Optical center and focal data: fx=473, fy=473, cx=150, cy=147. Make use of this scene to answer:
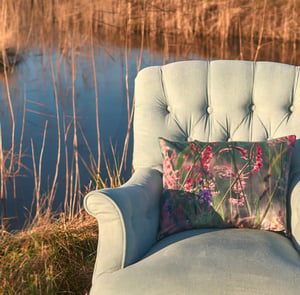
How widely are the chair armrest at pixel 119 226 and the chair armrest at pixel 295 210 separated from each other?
44 centimetres

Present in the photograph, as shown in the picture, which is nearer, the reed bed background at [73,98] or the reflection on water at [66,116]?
the reed bed background at [73,98]

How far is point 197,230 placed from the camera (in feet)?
5.00

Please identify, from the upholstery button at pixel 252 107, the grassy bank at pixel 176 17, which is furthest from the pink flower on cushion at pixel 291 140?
the grassy bank at pixel 176 17

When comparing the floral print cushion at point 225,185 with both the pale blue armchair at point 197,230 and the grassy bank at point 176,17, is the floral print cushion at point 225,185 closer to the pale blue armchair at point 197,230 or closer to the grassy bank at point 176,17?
the pale blue armchair at point 197,230

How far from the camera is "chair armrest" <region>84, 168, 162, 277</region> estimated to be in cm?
134

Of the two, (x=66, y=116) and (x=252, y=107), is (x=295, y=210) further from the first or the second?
(x=66, y=116)

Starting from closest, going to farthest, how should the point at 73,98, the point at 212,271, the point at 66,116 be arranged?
the point at 212,271, the point at 73,98, the point at 66,116

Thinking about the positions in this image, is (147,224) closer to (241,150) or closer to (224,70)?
(241,150)

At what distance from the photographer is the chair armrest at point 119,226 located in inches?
52.6

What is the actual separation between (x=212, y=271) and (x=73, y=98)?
4.02 ft

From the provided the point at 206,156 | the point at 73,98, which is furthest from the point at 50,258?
the point at 206,156

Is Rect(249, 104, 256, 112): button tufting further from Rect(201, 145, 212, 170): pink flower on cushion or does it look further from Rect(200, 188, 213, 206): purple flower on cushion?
Rect(200, 188, 213, 206): purple flower on cushion

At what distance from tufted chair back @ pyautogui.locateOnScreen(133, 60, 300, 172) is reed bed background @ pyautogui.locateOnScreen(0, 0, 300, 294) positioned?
393 millimetres

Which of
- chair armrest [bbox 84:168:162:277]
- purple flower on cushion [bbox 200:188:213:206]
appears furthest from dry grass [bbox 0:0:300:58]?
chair armrest [bbox 84:168:162:277]
